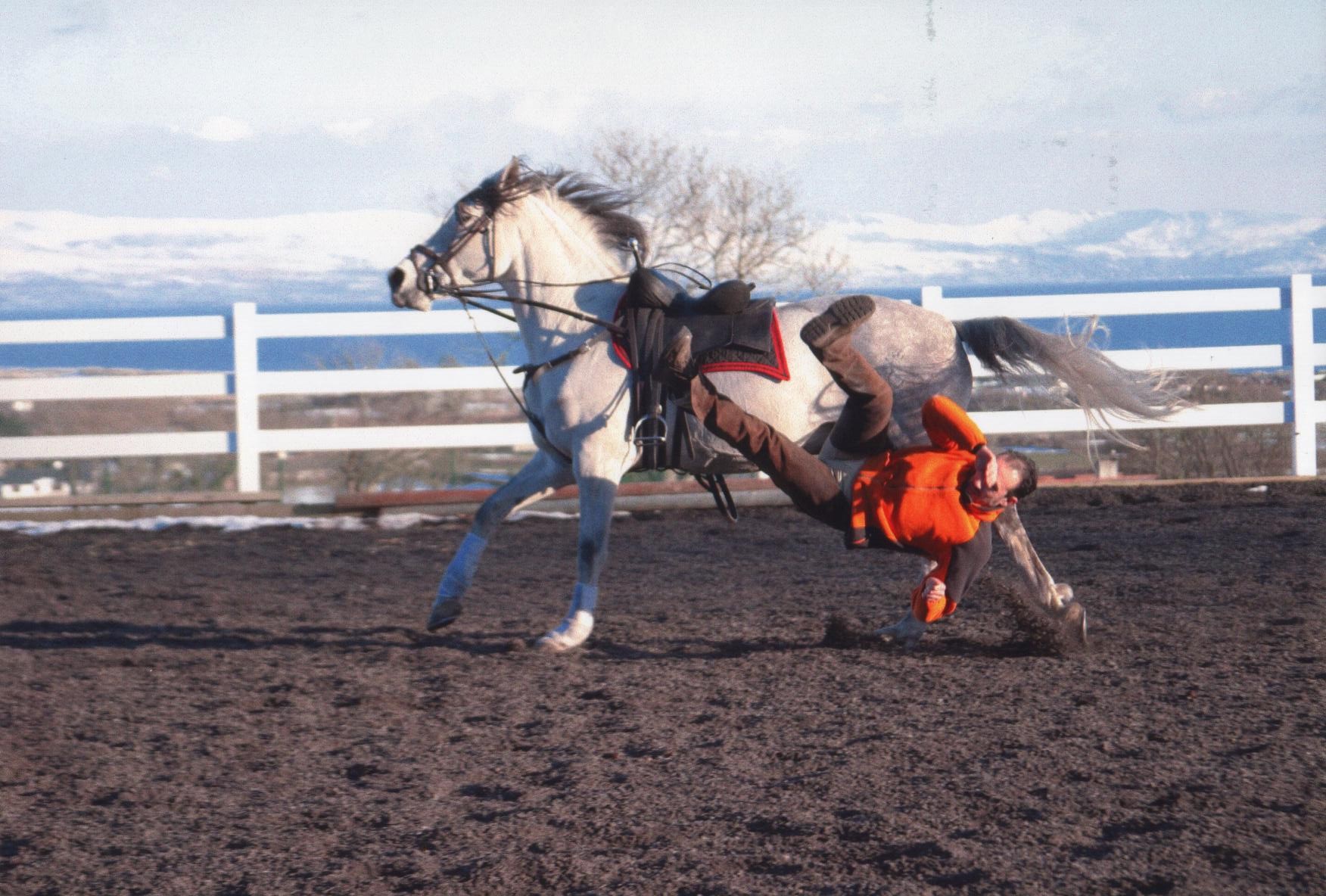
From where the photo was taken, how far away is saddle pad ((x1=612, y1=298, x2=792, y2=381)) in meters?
4.99

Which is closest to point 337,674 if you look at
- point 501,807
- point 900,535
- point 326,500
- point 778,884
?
point 501,807

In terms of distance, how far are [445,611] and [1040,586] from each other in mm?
2329

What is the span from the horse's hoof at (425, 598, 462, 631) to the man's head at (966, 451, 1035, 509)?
2152mm

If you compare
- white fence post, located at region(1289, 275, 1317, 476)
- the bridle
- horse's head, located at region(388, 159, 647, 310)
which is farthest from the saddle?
white fence post, located at region(1289, 275, 1317, 476)

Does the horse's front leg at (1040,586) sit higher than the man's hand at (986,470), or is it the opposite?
the man's hand at (986,470)

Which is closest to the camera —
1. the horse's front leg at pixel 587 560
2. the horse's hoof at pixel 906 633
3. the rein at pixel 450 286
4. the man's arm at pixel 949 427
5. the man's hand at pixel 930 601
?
the man's hand at pixel 930 601

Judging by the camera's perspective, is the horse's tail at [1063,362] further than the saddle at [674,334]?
Yes

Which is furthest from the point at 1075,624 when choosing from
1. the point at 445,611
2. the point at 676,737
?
the point at 445,611

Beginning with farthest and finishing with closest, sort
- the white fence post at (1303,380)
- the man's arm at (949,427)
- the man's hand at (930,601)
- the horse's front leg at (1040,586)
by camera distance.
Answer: the white fence post at (1303,380), the horse's front leg at (1040,586), the man's arm at (949,427), the man's hand at (930,601)

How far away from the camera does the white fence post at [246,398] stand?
10.1 metres

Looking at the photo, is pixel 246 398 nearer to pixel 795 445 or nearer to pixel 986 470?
pixel 795 445

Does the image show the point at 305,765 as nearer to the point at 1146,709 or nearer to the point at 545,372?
the point at 545,372

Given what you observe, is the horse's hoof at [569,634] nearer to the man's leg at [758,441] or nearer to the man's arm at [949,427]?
the man's leg at [758,441]

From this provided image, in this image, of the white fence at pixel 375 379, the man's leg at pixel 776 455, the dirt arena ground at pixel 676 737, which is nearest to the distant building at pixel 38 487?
the white fence at pixel 375 379
